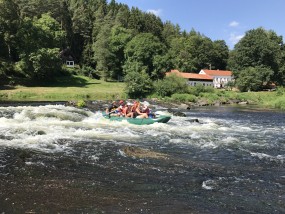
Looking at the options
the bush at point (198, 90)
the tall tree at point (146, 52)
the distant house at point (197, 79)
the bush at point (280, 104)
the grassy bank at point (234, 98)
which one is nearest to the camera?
the bush at point (280, 104)

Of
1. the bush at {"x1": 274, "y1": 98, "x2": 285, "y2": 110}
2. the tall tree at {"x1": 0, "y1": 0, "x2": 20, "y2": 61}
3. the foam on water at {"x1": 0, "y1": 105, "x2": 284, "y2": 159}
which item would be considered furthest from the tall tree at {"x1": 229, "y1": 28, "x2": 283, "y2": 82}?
the foam on water at {"x1": 0, "y1": 105, "x2": 284, "y2": 159}

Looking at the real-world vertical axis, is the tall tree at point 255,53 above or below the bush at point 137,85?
above

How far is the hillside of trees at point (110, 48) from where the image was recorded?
68.4 m

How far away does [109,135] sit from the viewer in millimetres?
22172

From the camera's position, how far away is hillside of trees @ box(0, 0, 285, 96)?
6844cm

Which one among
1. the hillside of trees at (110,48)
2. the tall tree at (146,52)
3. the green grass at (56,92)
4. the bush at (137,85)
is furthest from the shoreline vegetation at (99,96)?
the tall tree at (146,52)

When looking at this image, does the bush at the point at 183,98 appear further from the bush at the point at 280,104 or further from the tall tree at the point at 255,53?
the tall tree at the point at 255,53

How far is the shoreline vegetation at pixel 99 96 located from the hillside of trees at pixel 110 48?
3.89 m

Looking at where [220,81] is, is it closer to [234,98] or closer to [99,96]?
[234,98]

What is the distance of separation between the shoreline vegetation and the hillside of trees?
153 inches

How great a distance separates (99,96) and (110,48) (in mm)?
27607

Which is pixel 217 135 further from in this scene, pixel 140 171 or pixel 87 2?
pixel 87 2

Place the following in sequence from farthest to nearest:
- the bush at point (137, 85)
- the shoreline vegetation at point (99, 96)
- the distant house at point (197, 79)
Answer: the distant house at point (197, 79) < the bush at point (137, 85) < the shoreline vegetation at point (99, 96)

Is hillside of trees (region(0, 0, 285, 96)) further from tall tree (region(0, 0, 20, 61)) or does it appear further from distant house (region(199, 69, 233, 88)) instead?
distant house (region(199, 69, 233, 88))
